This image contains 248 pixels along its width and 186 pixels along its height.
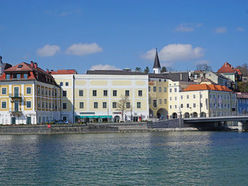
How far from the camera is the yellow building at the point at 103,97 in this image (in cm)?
9106

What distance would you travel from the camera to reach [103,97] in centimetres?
9231

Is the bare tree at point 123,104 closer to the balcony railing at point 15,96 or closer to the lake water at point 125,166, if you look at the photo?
the balcony railing at point 15,96

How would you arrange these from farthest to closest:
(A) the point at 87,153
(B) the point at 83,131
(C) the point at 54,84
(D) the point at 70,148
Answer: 1. (C) the point at 54,84
2. (B) the point at 83,131
3. (D) the point at 70,148
4. (A) the point at 87,153

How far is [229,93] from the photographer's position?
111938 mm

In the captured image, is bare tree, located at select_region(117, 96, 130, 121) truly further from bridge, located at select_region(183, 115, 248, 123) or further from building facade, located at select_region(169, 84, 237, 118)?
building facade, located at select_region(169, 84, 237, 118)

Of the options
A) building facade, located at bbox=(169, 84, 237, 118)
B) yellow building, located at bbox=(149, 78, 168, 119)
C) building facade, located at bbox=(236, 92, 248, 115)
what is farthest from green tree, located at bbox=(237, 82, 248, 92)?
yellow building, located at bbox=(149, 78, 168, 119)

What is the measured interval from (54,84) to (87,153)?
157 ft

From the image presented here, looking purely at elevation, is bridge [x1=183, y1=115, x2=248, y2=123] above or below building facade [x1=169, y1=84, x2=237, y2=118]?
below

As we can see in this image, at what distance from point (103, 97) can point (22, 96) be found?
66.5 ft

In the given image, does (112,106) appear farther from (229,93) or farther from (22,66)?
(229,93)

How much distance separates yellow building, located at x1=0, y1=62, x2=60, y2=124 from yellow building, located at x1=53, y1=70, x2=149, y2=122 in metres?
10.4

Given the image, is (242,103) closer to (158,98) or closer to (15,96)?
(158,98)

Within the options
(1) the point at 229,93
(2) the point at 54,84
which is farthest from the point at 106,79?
(1) the point at 229,93

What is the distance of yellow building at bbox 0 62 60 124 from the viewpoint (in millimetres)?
77688
